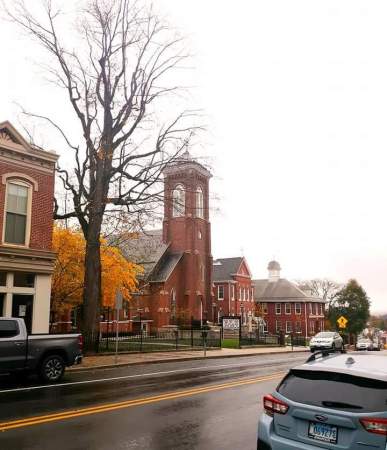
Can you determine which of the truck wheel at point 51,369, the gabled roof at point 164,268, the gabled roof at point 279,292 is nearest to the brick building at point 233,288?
the gabled roof at point 279,292

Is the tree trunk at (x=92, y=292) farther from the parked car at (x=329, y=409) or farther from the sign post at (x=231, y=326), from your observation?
the parked car at (x=329, y=409)

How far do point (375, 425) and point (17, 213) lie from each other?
18085mm

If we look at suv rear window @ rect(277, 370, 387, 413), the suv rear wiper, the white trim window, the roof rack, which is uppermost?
the white trim window

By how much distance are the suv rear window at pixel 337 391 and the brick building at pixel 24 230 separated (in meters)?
16.0

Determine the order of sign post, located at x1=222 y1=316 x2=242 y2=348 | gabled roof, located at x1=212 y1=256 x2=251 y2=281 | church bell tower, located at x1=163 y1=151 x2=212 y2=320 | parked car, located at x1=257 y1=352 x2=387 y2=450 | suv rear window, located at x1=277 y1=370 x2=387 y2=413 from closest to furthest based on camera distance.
→ parked car, located at x1=257 y1=352 x2=387 y2=450, suv rear window, located at x1=277 y1=370 x2=387 y2=413, sign post, located at x1=222 y1=316 x2=242 y2=348, church bell tower, located at x1=163 y1=151 x2=212 y2=320, gabled roof, located at x1=212 y1=256 x2=251 y2=281

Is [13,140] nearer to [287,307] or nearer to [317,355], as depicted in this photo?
[317,355]

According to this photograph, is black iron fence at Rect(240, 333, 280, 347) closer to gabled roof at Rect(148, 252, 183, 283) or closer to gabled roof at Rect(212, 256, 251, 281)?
gabled roof at Rect(148, 252, 183, 283)

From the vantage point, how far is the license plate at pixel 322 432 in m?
4.50

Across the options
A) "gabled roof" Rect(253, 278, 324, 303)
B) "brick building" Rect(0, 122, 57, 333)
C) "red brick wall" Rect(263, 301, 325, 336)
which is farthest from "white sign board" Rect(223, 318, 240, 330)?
"gabled roof" Rect(253, 278, 324, 303)

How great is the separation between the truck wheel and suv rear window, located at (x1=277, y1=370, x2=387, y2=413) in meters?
Result: 10.1

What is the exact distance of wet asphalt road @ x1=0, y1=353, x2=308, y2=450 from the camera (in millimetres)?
7090

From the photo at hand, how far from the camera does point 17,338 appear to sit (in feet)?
43.1

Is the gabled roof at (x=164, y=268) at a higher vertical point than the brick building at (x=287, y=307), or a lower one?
higher

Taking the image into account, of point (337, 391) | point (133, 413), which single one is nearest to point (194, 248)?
point (133, 413)
